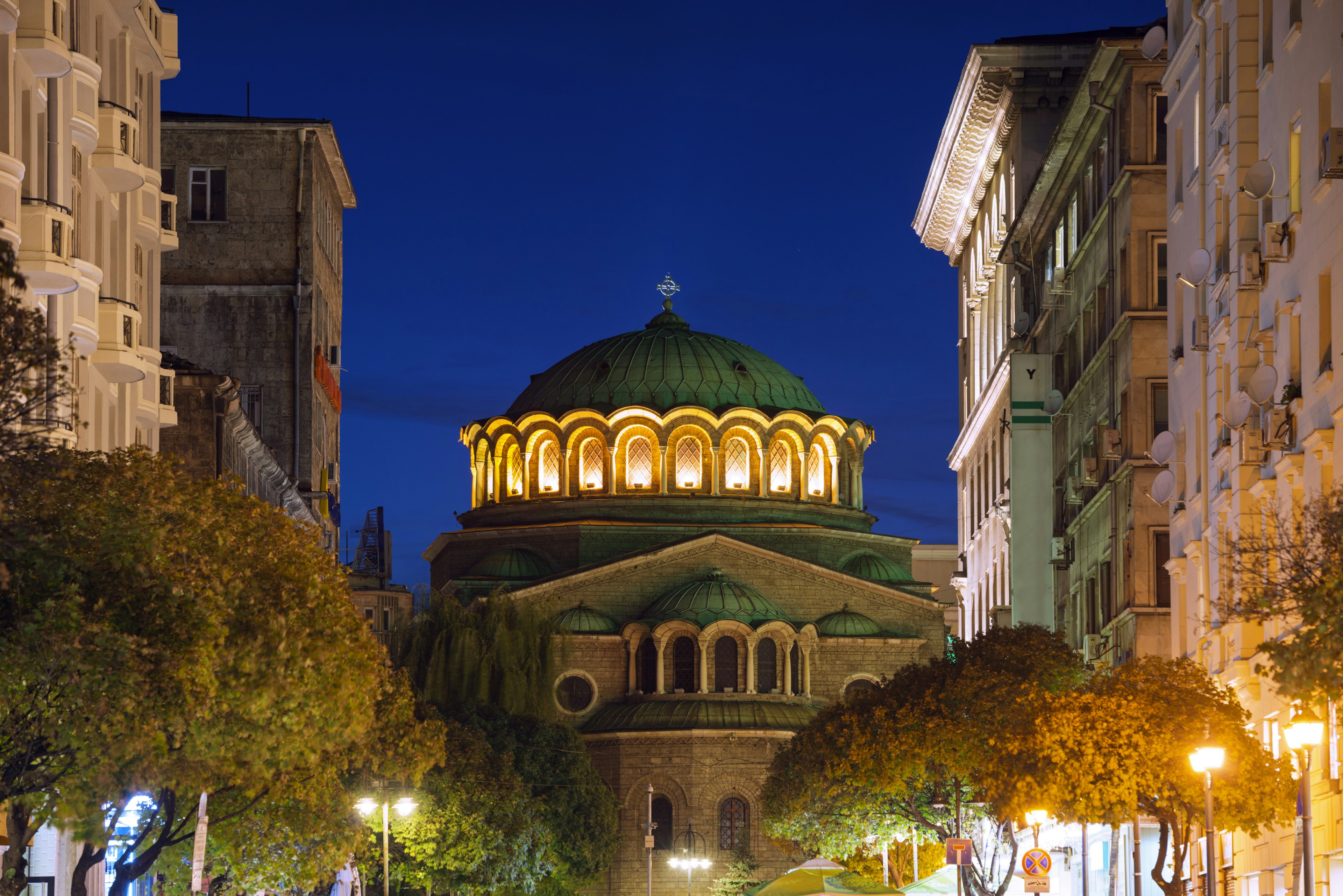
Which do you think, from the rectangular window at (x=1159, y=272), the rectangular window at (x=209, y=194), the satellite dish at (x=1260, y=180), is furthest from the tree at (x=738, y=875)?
the satellite dish at (x=1260, y=180)

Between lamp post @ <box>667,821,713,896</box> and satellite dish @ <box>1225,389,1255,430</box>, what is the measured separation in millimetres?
54084

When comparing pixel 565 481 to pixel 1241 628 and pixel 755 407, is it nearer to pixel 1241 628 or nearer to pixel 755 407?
pixel 755 407

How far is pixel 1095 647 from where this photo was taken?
47.9 meters

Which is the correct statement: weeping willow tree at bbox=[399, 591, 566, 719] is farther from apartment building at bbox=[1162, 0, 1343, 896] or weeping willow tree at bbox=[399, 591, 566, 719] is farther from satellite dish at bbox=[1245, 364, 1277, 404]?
satellite dish at bbox=[1245, 364, 1277, 404]

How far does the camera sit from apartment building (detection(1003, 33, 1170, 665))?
140 ft

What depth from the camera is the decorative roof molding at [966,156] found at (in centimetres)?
6688

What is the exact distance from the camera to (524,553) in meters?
92.4

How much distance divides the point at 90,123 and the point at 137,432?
7.00m

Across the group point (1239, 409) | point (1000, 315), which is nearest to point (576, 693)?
point (1000, 315)

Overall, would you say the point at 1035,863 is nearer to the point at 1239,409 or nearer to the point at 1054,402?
the point at 1239,409

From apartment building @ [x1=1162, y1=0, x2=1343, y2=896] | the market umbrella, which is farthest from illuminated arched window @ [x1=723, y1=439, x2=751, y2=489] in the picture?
apartment building @ [x1=1162, y1=0, x2=1343, y2=896]

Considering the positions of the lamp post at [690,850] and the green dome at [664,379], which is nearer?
the lamp post at [690,850]

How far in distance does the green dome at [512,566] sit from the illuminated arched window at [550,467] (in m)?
3.29

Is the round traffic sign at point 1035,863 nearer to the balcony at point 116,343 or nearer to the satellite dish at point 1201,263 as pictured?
the satellite dish at point 1201,263
